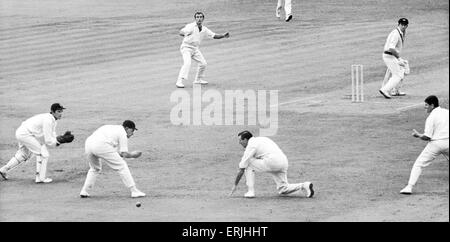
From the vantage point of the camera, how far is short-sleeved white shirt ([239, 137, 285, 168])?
22109 millimetres

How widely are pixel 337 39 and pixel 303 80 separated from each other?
277 inches

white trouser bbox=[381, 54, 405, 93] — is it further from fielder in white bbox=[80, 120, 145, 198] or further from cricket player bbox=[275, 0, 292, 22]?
cricket player bbox=[275, 0, 292, 22]

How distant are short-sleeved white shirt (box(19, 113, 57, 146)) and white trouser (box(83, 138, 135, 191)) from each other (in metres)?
1.45

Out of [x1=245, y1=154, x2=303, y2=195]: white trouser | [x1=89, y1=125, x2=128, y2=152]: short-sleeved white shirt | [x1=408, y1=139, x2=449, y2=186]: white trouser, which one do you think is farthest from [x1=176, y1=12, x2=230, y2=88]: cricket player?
[x1=408, y1=139, x2=449, y2=186]: white trouser

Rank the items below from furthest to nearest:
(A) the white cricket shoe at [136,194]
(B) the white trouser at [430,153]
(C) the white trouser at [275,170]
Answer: (A) the white cricket shoe at [136,194], (C) the white trouser at [275,170], (B) the white trouser at [430,153]

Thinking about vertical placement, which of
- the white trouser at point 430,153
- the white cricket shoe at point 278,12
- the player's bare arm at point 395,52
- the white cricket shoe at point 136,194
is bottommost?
the white cricket shoe at point 136,194

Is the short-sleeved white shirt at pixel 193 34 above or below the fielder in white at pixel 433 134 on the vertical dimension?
above

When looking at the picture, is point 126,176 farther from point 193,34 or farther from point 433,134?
point 193,34

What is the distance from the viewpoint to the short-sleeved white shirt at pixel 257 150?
22.1m

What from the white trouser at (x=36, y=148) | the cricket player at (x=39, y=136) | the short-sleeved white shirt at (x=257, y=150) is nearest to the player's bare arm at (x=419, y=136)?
the short-sleeved white shirt at (x=257, y=150)

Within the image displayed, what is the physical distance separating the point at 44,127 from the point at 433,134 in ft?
26.6

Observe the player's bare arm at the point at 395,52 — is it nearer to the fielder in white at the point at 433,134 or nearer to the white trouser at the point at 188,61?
the white trouser at the point at 188,61

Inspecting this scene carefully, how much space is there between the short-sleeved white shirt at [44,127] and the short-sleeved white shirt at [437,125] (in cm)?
783

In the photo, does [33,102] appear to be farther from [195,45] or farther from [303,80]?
[303,80]
